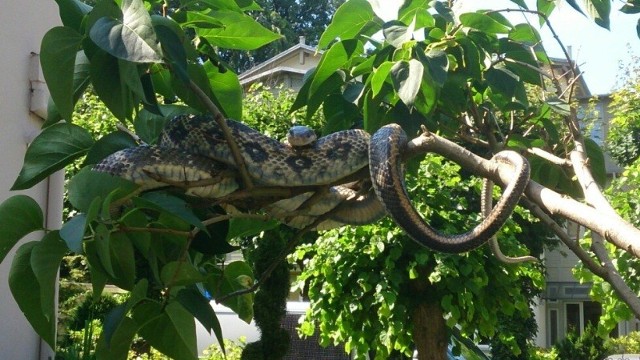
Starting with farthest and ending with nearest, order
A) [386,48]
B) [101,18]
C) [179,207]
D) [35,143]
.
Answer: [386,48] → [35,143] → [179,207] → [101,18]

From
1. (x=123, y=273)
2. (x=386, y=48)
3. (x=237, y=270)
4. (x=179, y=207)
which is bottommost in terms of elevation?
(x=237, y=270)

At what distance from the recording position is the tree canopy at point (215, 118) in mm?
2090

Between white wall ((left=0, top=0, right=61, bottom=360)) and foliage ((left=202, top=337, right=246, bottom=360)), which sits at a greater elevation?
white wall ((left=0, top=0, right=61, bottom=360))

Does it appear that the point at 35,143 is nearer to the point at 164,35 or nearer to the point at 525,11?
the point at 164,35

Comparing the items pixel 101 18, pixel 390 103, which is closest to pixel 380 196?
pixel 390 103

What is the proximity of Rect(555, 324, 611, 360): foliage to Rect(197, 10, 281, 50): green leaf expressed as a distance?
824 inches

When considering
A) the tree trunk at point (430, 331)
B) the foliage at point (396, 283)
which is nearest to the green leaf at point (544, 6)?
the foliage at point (396, 283)

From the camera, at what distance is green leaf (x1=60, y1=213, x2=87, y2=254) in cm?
188

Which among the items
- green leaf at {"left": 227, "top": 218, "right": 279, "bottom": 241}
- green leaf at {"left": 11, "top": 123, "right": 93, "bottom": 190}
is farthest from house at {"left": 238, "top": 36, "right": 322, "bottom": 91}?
green leaf at {"left": 11, "top": 123, "right": 93, "bottom": 190}

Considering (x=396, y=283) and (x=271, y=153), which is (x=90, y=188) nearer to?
(x=271, y=153)

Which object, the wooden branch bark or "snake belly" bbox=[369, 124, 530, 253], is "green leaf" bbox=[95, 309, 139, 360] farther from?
the wooden branch bark

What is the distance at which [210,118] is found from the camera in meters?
2.78

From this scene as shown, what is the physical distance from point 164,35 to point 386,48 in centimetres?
80

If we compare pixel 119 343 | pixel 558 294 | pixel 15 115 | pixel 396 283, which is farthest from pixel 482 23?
pixel 558 294
